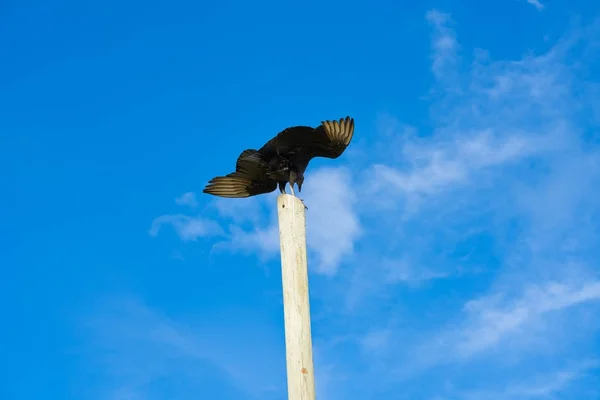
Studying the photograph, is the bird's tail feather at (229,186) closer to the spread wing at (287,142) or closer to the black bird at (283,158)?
the black bird at (283,158)

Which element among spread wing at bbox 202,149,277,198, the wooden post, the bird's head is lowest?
the wooden post

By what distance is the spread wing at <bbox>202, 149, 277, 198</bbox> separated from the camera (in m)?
7.62

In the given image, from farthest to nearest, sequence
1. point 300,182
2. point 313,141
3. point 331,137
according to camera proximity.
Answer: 1. point 300,182
2. point 313,141
3. point 331,137

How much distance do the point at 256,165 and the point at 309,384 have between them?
232 centimetres

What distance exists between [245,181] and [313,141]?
88cm

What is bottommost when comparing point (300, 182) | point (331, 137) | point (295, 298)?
point (295, 298)

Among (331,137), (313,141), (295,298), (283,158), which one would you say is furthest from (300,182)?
(295,298)

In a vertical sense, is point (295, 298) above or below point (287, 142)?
below

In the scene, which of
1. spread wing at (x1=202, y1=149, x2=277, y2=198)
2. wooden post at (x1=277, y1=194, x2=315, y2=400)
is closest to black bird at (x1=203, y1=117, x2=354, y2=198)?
spread wing at (x1=202, y1=149, x2=277, y2=198)

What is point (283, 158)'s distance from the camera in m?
7.51

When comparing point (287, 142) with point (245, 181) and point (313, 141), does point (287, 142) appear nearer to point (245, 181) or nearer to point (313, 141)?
point (313, 141)

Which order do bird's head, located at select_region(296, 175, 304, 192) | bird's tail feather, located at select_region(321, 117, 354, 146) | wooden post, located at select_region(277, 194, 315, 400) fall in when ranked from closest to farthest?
wooden post, located at select_region(277, 194, 315, 400) < bird's tail feather, located at select_region(321, 117, 354, 146) < bird's head, located at select_region(296, 175, 304, 192)

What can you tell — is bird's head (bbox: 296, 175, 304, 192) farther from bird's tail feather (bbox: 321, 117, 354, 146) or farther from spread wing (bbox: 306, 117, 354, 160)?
bird's tail feather (bbox: 321, 117, 354, 146)

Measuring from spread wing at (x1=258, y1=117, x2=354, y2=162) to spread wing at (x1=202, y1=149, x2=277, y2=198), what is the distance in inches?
5.7
